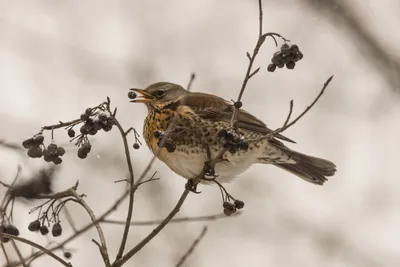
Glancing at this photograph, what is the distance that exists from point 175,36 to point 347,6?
3.92 metres

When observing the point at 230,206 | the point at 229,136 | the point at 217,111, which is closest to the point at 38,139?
the point at 229,136

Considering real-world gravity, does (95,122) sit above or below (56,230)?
above

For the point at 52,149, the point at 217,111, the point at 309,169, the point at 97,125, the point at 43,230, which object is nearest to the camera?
the point at 97,125

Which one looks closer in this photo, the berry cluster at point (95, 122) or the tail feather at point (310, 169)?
the berry cluster at point (95, 122)

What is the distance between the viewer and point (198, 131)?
3.12 metres

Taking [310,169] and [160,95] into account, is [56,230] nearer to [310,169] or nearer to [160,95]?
[160,95]

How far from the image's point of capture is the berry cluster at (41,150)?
2.29m

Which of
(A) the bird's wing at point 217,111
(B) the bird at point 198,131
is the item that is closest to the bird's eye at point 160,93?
(B) the bird at point 198,131

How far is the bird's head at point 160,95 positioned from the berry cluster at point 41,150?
1077 millimetres

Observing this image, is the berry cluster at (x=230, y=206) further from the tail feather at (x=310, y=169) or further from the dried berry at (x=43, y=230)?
the tail feather at (x=310, y=169)

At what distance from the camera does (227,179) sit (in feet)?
11.3

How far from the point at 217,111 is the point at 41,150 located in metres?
1.15

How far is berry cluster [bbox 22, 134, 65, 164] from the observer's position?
229cm

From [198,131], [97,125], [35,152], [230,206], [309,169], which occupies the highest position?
[309,169]
